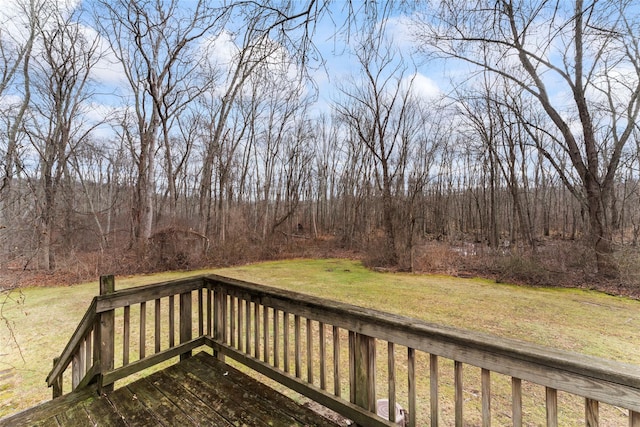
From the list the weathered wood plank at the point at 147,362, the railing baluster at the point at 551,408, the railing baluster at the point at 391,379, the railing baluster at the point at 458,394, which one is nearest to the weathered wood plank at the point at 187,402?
the weathered wood plank at the point at 147,362

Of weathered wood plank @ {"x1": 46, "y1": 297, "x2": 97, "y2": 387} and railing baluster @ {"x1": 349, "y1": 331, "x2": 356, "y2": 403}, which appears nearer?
railing baluster @ {"x1": 349, "y1": 331, "x2": 356, "y2": 403}

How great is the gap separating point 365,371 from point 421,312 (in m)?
4.13

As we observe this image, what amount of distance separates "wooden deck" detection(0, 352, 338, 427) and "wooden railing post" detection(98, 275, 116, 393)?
0.18 meters

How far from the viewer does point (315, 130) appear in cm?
2020

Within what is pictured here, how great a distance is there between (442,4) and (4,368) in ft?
20.7

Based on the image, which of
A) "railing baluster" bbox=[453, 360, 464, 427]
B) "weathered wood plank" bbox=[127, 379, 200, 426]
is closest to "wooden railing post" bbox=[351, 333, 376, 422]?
"railing baluster" bbox=[453, 360, 464, 427]

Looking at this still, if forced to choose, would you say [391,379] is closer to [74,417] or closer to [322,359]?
[322,359]

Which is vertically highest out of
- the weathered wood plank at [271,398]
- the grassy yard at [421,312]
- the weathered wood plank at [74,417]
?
the weathered wood plank at [74,417]

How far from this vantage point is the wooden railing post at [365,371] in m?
1.75

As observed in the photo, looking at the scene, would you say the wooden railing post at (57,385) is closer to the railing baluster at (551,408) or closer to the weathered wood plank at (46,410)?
the weathered wood plank at (46,410)

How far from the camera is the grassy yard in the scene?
3631 mm

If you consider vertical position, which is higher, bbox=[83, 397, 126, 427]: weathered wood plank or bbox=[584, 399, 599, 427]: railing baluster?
bbox=[584, 399, 599, 427]: railing baluster

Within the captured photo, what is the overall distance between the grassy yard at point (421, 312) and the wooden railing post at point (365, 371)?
3.44 m

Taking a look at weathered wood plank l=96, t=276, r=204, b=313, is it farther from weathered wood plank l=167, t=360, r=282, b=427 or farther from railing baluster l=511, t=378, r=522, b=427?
railing baluster l=511, t=378, r=522, b=427
